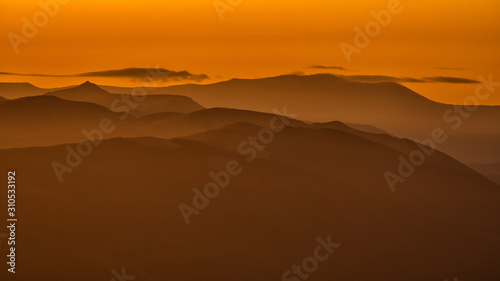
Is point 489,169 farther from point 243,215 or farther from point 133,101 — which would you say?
point 243,215

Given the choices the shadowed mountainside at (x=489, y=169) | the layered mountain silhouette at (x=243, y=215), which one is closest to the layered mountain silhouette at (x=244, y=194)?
the layered mountain silhouette at (x=243, y=215)

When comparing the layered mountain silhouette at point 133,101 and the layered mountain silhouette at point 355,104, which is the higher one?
the layered mountain silhouette at point 133,101

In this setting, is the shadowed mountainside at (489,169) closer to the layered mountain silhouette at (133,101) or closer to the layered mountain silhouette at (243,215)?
the layered mountain silhouette at (243,215)

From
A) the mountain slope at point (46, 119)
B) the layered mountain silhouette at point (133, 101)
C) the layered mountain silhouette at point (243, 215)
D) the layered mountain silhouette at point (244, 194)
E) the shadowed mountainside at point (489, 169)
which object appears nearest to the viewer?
the layered mountain silhouette at point (243, 215)

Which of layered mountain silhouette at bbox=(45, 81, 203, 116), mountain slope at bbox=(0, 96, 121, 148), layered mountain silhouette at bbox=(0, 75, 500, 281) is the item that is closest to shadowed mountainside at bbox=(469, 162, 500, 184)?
layered mountain silhouette at bbox=(0, 75, 500, 281)

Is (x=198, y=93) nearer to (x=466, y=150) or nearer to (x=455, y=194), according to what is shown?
(x=455, y=194)

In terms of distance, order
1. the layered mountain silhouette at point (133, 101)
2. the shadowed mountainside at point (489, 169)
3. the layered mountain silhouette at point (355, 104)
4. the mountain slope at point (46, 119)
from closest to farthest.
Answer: the layered mountain silhouette at point (355, 104) < the mountain slope at point (46, 119) < the layered mountain silhouette at point (133, 101) < the shadowed mountainside at point (489, 169)

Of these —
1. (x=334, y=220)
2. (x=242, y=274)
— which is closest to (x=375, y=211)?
(x=334, y=220)

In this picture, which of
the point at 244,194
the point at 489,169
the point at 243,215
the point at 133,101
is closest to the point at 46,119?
the point at 133,101

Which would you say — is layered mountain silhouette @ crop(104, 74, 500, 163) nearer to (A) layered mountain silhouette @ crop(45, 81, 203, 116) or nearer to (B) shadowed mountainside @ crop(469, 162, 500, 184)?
(B) shadowed mountainside @ crop(469, 162, 500, 184)
